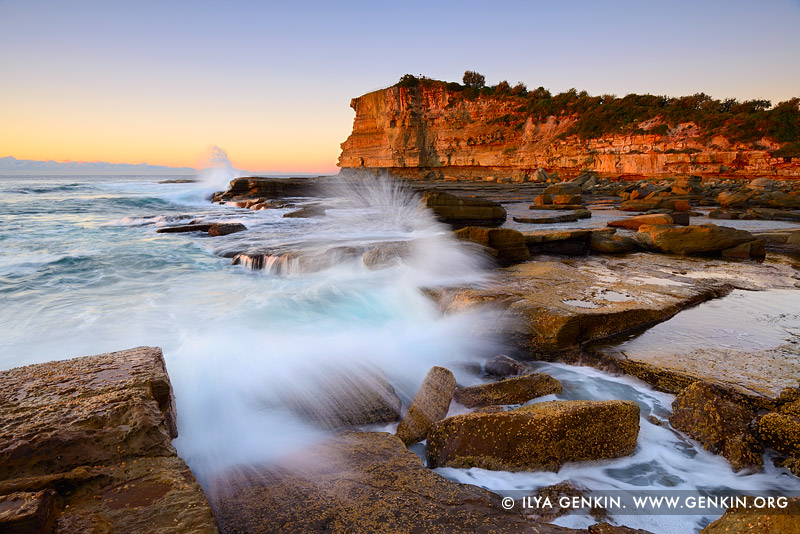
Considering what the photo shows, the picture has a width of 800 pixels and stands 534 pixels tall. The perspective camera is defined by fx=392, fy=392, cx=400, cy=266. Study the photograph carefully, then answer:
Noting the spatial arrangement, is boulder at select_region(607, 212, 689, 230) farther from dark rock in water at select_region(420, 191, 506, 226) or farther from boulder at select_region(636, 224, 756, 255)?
dark rock in water at select_region(420, 191, 506, 226)

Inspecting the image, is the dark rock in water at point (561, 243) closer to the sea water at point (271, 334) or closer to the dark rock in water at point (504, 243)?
the dark rock in water at point (504, 243)

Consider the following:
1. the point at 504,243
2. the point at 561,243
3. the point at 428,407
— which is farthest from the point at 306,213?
the point at 428,407

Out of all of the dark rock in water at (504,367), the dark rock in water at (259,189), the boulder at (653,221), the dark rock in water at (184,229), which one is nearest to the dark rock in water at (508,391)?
the dark rock in water at (504,367)

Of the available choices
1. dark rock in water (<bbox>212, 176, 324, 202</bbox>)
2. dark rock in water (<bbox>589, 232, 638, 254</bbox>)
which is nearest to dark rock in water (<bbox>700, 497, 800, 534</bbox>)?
dark rock in water (<bbox>589, 232, 638, 254</bbox>)

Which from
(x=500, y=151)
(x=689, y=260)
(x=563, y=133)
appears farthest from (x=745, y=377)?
(x=500, y=151)

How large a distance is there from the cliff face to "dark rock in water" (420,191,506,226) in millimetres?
26237

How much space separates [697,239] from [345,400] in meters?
7.44

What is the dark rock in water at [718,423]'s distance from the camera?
90.7 inches

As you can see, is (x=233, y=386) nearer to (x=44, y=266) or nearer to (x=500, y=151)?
(x=44, y=266)

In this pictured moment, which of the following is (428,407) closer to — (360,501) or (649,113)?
(360,501)

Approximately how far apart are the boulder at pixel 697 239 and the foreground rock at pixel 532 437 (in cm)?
649

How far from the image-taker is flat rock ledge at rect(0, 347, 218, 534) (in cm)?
136

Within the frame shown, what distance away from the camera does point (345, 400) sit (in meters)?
3.05

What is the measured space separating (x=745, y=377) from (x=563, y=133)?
4018cm
